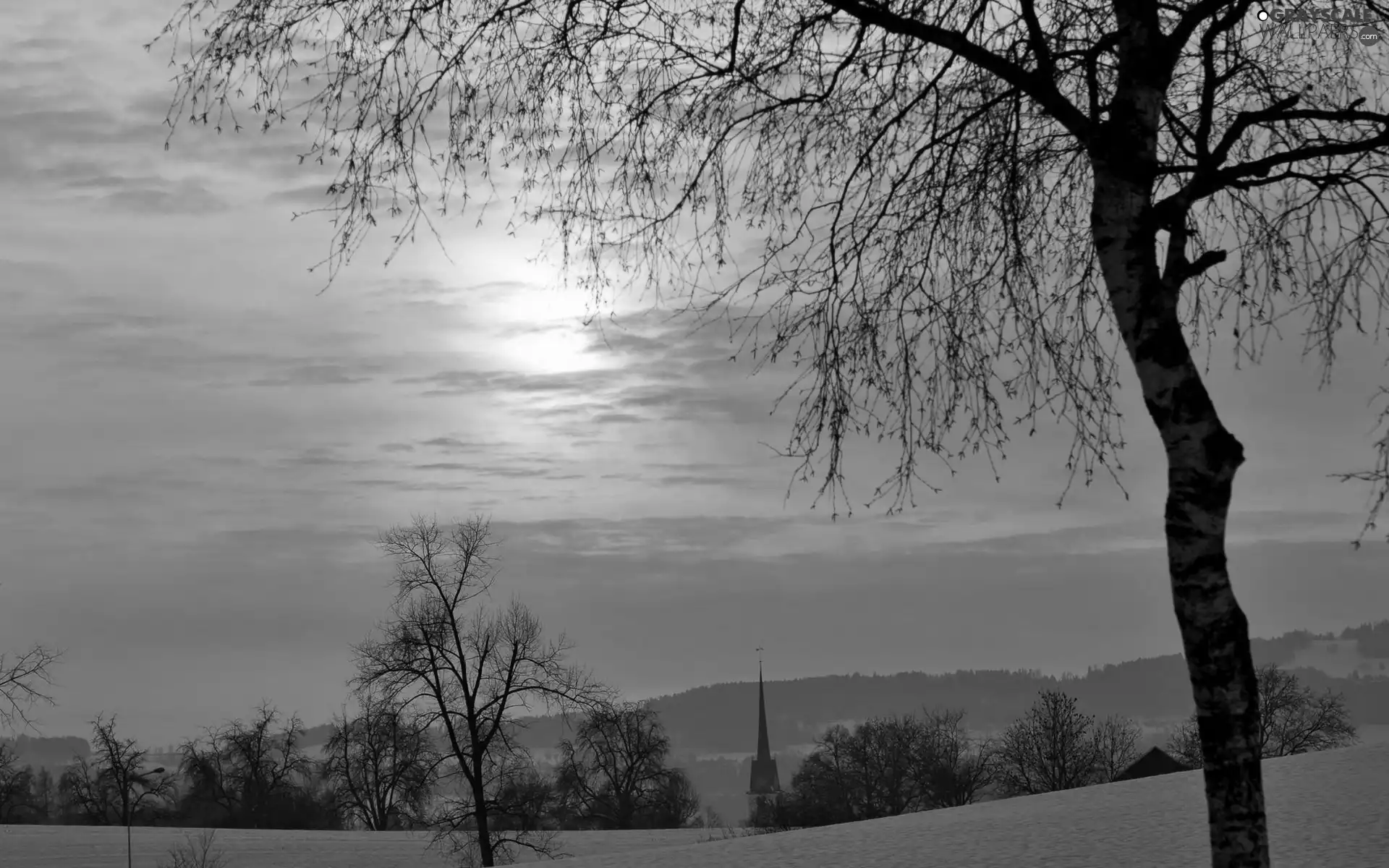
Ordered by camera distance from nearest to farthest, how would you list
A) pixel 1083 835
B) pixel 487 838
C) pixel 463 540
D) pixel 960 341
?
1. pixel 960 341
2. pixel 1083 835
3. pixel 487 838
4. pixel 463 540

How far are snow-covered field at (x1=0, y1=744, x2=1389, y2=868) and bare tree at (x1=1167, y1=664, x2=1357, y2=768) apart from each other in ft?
143

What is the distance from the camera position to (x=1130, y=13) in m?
6.64

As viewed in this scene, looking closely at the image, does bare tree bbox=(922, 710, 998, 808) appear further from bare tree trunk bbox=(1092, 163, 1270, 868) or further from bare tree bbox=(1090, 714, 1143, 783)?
bare tree trunk bbox=(1092, 163, 1270, 868)

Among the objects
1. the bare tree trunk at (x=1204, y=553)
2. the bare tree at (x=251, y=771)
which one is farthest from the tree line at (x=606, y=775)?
the bare tree trunk at (x=1204, y=553)

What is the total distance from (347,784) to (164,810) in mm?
10864

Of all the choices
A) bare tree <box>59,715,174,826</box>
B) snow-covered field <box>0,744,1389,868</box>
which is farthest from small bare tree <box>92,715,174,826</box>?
snow-covered field <box>0,744,1389,868</box>

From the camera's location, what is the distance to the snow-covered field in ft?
37.7

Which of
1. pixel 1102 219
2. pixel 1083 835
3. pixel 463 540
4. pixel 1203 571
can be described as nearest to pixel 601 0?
pixel 1102 219

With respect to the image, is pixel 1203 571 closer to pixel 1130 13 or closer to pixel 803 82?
pixel 1130 13

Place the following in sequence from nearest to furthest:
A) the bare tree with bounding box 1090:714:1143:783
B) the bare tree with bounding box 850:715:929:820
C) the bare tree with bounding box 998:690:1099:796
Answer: the bare tree with bounding box 998:690:1099:796 < the bare tree with bounding box 1090:714:1143:783 < the bare tree with bounding box 850:715:929:820

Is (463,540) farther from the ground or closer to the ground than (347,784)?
farther from the ground

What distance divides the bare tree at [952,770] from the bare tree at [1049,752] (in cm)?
157

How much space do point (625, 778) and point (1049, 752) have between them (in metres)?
23.0

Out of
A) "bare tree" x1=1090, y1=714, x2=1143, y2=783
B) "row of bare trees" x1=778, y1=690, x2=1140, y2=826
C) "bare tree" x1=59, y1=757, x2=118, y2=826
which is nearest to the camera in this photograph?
"row of bare trees" x1=778, y1=690, x2=1140, y2=826
